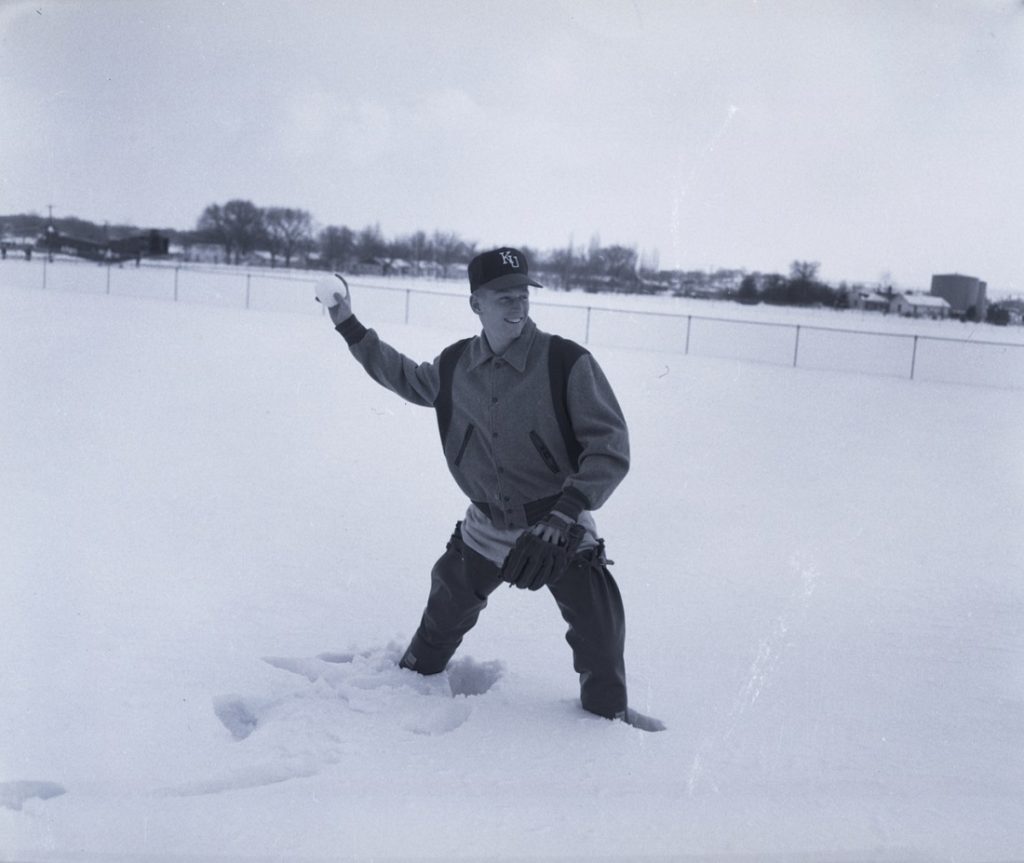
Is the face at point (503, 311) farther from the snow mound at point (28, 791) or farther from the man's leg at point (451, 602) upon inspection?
the snow mound at point (28, 791)

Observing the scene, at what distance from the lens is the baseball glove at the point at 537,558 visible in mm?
2906

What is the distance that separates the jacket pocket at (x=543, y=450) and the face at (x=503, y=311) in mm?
311

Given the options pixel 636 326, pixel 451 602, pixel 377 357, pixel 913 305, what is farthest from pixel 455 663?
pixel 636 326

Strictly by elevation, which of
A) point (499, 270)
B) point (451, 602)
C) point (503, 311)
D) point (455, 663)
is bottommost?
point (455, 663)

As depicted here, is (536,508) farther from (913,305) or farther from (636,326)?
(636,326)

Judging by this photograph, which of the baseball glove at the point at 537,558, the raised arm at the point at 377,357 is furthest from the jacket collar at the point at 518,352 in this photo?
the baseball glove at the point at 537,558

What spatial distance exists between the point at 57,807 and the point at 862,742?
250 centimetres

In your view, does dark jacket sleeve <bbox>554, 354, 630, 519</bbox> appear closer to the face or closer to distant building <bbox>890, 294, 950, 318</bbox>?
the face

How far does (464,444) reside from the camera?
10.7 ft

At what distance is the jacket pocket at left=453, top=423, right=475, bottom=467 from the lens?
128 inches

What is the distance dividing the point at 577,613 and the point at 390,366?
1.06m

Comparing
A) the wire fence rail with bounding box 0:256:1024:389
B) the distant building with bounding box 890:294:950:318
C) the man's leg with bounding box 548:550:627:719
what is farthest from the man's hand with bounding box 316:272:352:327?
the wire fence rail with bounding box 0:256:1024:389

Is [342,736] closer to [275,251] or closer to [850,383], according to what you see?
[275,251]

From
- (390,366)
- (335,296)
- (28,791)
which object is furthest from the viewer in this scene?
(390,366)
